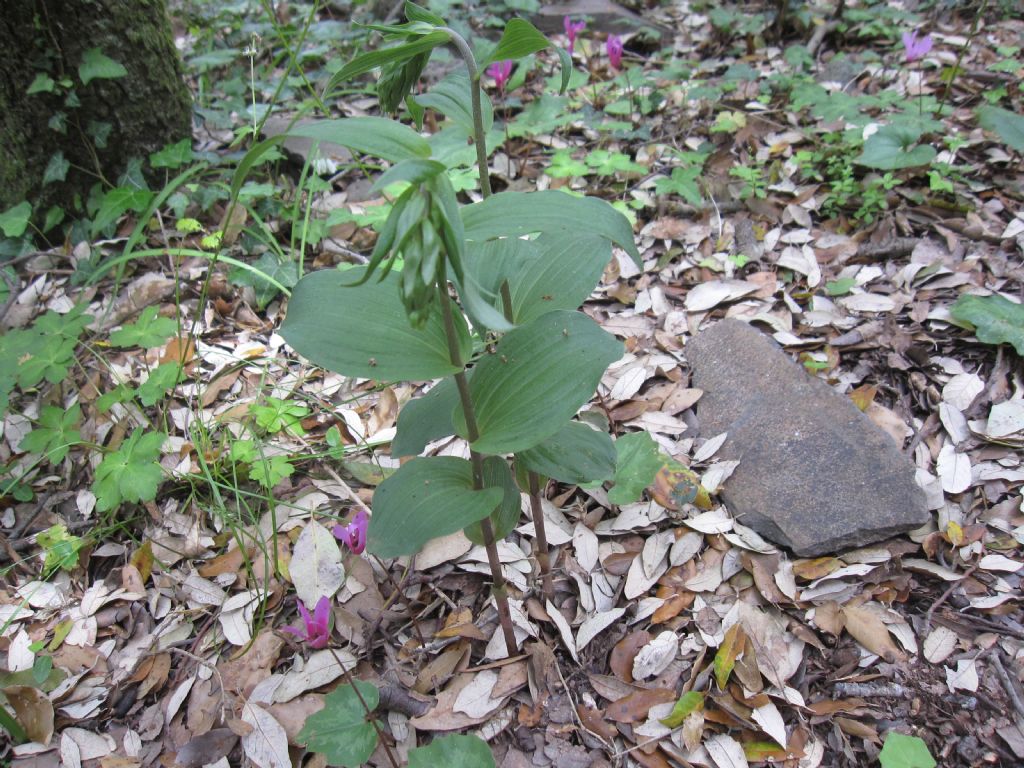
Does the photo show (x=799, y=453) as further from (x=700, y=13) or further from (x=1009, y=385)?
(x=700, y=13)

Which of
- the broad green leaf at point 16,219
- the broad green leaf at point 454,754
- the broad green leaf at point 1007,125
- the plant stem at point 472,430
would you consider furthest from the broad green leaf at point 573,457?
the broad green leaf at point 16,219

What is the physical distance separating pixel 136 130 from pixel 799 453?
299 centimetres

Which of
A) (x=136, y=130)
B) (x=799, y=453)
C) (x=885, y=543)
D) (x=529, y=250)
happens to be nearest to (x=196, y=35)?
(x=136, y=130)

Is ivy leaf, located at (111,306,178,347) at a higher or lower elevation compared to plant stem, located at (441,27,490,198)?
lower

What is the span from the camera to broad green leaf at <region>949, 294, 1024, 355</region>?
2.24m

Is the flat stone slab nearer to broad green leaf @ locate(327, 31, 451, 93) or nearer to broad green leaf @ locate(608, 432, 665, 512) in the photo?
broad green leaf @ locate(608, 432, 665, 512)

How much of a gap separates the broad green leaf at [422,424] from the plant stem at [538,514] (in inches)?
9.0

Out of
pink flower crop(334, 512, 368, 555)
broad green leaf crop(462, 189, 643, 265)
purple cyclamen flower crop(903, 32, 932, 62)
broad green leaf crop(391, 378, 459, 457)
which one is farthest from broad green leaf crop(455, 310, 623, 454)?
purple cyclamen flower crop(903, 32, 932, 62)

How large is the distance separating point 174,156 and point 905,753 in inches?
130

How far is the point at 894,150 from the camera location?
2805 mm

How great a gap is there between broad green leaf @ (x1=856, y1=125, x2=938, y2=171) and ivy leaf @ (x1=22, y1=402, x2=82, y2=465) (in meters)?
3.08

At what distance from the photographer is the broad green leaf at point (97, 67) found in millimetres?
2709

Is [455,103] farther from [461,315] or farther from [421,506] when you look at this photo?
[421,506]

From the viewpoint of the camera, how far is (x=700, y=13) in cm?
469
